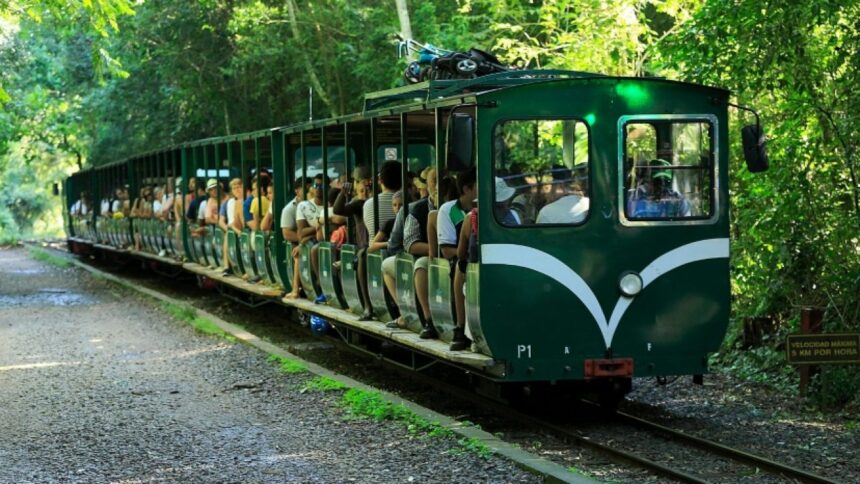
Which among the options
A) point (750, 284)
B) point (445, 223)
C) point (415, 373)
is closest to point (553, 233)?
point (445, 223)

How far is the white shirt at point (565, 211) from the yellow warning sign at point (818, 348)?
1.81 m

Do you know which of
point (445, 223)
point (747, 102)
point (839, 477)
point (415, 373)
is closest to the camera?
point (839, 477)

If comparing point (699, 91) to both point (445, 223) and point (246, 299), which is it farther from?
point (246, 299)

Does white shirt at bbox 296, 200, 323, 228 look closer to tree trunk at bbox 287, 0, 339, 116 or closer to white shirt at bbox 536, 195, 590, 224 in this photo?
white shirt at bbox 536, 195, 590, 224

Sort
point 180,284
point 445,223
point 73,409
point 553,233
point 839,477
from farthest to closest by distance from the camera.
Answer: point 180,284, point 73,409, point 445,223, point 553,233, point 839,477

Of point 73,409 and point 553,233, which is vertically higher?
point 553,233

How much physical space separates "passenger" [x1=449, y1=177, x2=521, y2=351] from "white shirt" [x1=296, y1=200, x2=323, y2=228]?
16.5 ft

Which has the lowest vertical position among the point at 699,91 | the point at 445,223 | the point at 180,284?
the point at 180,284

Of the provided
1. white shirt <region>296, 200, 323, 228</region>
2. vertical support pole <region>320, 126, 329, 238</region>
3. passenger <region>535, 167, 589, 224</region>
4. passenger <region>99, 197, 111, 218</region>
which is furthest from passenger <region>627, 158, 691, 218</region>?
passenger <region>99, 197, 111, 218</region>

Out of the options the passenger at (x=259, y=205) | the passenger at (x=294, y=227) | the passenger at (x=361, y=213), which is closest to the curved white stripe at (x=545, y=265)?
the passenger at (x=361, y=213)

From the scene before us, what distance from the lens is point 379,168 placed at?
12672mm

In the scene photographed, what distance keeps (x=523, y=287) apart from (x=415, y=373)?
11.6 ft

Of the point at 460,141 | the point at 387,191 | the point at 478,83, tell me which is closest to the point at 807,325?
the point at 478,83

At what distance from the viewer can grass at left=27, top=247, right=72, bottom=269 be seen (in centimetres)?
3469
